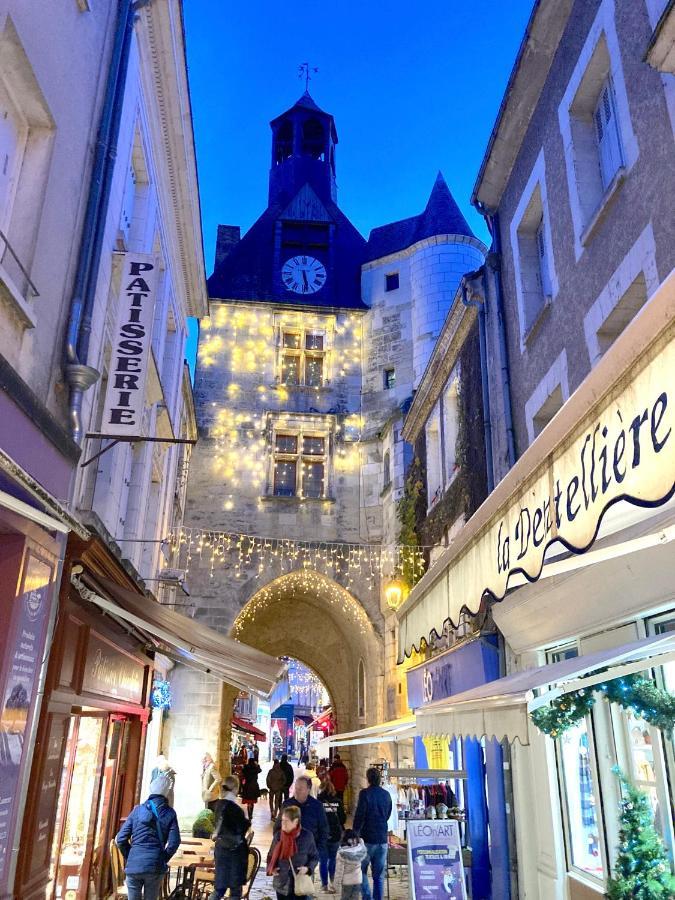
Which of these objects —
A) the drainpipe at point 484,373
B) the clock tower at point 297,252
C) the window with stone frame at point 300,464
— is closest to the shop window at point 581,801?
the drainpipe at point 484,373

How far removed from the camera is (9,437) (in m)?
3.54

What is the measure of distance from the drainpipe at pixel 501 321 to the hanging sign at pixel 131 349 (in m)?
3.71

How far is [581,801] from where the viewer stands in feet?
17.5

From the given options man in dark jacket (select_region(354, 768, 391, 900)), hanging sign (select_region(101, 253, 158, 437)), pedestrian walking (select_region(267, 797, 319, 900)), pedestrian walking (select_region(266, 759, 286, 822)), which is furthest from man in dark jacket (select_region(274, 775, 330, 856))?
pedestrian walking (select_region(266, 759, 286, 822))

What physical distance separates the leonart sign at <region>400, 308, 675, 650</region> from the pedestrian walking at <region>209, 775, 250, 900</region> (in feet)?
9.71

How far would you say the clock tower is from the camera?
17969 mm

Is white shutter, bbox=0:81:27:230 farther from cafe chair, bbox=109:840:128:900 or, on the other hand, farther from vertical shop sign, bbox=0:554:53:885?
cafe chair, bbox=109:840:128:900

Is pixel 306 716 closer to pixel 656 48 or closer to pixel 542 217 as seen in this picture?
pixel 542 217

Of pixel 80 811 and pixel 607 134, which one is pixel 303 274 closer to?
pixel 607 134

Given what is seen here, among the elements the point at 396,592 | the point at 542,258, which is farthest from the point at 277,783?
the point at 542,258

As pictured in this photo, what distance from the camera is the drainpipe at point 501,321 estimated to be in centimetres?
722

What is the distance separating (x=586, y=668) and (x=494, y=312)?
5645 millimetres

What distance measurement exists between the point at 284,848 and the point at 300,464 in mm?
11364

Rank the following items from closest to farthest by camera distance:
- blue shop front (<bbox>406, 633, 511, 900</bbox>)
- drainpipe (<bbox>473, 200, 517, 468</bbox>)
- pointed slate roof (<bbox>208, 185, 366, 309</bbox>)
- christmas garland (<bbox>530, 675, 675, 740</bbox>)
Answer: christmas garland (<bbox>530, 675, 675, 740</bbox>) < blue shop front (<bbox>406, 633, 511, 900</bbox>) < drainpipe (<bbox>473, 200, 517, 468</bbox>) < pointed slate roof (<bbox>208, 185, 366, 309</bbox>)
